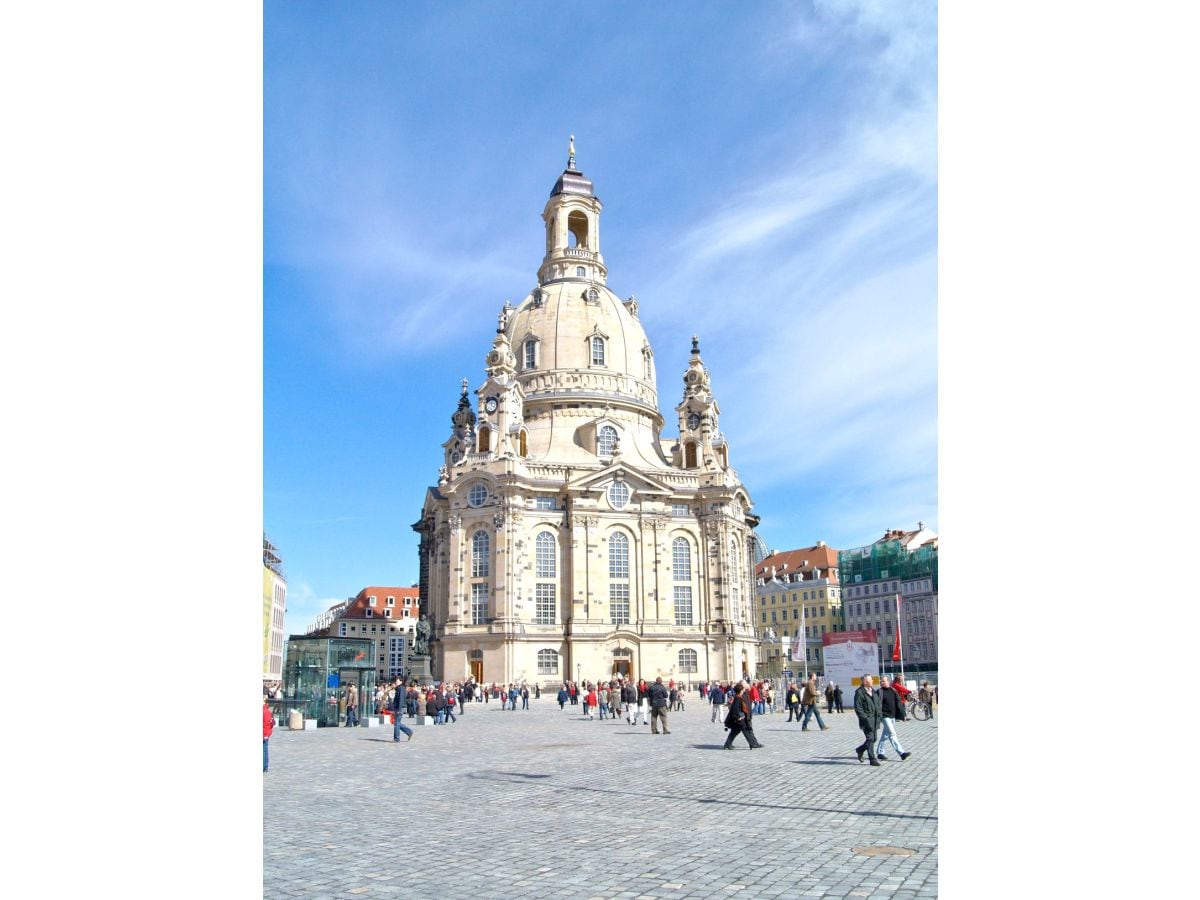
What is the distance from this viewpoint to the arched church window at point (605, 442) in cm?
6654

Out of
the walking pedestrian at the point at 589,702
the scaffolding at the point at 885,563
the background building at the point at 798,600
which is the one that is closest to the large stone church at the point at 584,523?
the scaffolding at the point at 885,563

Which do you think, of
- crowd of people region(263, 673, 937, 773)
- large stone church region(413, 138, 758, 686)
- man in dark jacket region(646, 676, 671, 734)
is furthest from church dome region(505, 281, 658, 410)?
man in dark jacket region(646, 676, 671, 734)

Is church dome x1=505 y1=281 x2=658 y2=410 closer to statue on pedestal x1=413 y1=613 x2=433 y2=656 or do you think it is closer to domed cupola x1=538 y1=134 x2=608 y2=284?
domed cupola x1=538 y1=134 x2=608 y2=284

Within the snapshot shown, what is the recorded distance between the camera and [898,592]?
233 feet

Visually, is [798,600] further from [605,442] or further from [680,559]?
[605,442]

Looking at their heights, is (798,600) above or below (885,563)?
below

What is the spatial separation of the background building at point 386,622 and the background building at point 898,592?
37979 millimetres

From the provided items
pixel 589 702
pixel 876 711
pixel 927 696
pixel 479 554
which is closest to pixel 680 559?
pixel 479 554

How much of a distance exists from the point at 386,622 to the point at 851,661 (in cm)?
6984

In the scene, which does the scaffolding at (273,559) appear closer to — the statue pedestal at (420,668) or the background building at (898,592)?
the statue pedestal at (420,668)

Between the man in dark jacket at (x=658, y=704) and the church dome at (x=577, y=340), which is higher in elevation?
the church dome at (x=577, y=340)
